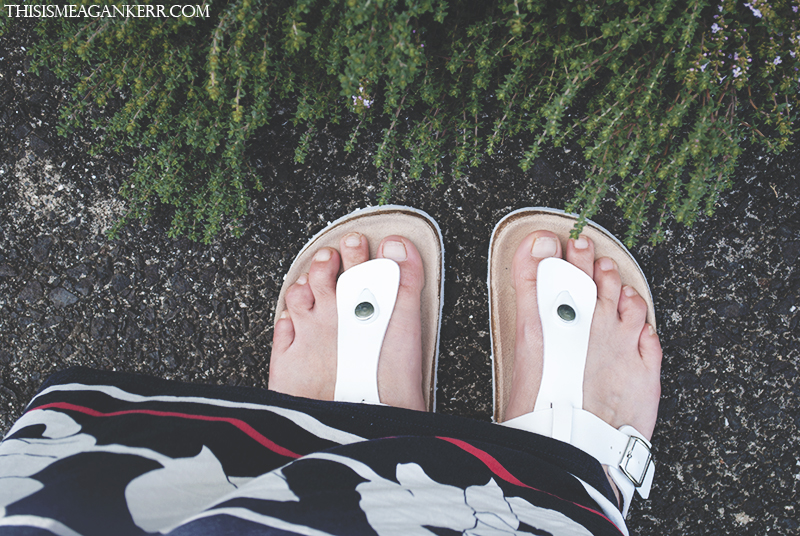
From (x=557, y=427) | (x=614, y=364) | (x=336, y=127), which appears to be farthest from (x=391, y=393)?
(x=336, y=127)

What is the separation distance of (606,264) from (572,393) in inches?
14.1

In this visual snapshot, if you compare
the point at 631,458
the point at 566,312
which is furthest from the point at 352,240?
the point at 631,458

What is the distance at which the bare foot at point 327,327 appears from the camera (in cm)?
125

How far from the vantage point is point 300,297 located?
1285mm

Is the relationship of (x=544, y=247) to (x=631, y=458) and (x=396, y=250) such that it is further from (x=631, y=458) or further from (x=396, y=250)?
(x=631, y=458)

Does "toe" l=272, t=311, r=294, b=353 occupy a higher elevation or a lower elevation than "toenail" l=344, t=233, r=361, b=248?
lower

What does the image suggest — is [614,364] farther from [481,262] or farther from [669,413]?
[481,262]

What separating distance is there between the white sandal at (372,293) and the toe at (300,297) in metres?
0.02

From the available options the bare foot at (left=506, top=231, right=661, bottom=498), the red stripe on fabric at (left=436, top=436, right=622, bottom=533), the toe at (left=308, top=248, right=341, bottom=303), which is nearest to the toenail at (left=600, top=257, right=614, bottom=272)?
the bare foot at (left=506, top=231, right=661, bottom=498)

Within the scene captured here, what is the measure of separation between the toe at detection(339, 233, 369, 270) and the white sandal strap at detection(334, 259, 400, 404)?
0.02 meters

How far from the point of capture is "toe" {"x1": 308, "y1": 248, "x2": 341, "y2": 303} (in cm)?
127

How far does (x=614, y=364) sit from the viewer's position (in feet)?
4.11

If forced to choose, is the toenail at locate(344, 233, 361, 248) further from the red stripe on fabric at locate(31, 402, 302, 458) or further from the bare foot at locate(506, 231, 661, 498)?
the red stripe on fabric at locate(31, 402, 302, 458)

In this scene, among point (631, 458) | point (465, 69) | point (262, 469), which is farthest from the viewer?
point (631, 458)
